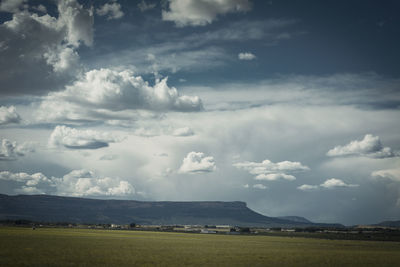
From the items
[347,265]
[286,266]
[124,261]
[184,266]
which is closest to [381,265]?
[347,265]

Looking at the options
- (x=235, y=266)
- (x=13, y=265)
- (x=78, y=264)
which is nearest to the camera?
(x=13, y=265)

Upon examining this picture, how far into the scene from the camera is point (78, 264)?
4416cm

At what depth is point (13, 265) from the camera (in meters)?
41.2

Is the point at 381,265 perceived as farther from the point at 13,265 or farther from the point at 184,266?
the point at 13,265

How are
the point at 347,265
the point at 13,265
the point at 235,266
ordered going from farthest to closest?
the point at 347,265, the point at 235,266, the point at 13,265

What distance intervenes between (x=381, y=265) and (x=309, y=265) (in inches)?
432

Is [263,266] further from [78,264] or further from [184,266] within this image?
[78,264]

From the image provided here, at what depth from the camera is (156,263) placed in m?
47.5

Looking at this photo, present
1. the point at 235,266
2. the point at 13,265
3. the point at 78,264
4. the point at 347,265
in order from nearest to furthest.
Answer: the point at 13,265
the point at 78,264
the point at 235,266
the point at 347,265

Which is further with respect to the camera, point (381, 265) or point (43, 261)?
point (381, 265)

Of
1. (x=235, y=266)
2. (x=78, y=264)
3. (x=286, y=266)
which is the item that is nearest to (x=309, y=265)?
(x=286, y=266)

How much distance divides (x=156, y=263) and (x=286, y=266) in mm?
16155

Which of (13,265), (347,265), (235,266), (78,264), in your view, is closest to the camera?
(13,265)

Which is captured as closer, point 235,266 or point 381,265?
point 235,266
